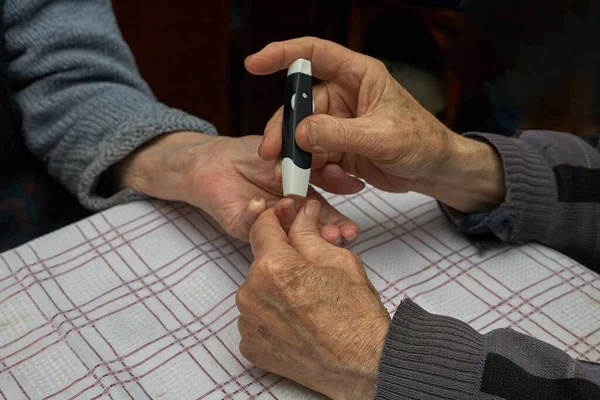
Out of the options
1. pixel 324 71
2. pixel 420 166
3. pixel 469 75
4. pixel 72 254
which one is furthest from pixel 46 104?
pixel 469 75

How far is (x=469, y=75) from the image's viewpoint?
1294 millimetres

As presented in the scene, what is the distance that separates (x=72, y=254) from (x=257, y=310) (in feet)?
1.01

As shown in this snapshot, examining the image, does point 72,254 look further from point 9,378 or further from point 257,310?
point 257,310

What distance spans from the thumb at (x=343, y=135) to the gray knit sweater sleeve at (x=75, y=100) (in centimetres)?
30

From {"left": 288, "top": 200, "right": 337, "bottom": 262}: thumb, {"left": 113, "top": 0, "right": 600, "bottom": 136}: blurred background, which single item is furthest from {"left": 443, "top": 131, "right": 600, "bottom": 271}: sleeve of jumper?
Answer: {"left": 288, "top": 200, "right": 337, "bottom": 262}: thumb

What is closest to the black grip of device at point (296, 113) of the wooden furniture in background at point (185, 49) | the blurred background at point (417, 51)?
the blurred background at point (417, 51)

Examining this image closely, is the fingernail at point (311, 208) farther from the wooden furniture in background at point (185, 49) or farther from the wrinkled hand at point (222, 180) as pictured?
the wooden furniture in background at point (185, 49)

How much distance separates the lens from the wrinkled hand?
32.0 inches

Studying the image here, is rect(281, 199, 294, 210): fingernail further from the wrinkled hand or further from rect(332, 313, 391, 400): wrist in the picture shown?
rect(332, 313, 391, 400): wrist

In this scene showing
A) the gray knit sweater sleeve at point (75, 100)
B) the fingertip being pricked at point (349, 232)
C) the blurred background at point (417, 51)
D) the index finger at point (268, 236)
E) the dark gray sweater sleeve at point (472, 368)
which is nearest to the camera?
the dark gray sweater sleeve at point (472, 368)

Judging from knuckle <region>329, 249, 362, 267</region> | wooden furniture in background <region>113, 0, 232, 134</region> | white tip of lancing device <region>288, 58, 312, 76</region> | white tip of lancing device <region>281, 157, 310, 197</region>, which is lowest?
wooden furniture in background <region>113, 0, 232, 134</region>

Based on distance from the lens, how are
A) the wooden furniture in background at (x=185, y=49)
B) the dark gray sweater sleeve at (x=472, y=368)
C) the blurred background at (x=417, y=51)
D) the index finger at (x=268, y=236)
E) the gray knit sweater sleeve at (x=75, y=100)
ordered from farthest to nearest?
the wooden furniture in background at (x=185, y=49), the blurred background at (x=417, y=51), the gray knit sweater sleeve at (x=75, y=100), the index finger at (x=268, y=236), the dark gray sweater sleeve at (x=472, y=368)

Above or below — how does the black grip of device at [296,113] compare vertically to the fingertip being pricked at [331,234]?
above

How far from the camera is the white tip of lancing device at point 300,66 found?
2.48 feet
